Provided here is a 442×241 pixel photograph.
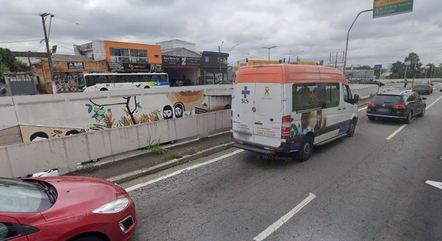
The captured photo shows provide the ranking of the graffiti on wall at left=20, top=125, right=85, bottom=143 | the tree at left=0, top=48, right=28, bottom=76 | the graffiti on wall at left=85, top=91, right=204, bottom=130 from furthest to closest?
the tree at left=0, top=48, right=28, bottom=76
the graffiti on wall at left=85, top=91, right=204, bottom=130
the graffiti on wall at left=20, top=125, right=85, bottom=143

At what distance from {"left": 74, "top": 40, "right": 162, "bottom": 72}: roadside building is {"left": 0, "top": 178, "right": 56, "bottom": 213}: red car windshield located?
39042 mm

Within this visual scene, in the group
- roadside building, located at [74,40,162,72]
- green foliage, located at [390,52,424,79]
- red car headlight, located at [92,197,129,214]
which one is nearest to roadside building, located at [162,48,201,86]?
roadside building, located at [74,40,162,72]

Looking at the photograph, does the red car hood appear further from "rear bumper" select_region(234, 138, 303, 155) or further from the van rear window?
the van rear window

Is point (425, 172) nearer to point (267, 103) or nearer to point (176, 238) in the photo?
point (267, 103)

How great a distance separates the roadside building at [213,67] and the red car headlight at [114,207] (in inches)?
1963

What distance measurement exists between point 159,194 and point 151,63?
42.5 metres

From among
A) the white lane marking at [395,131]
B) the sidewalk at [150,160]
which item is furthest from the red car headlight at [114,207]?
the white lane marking at [395,131]

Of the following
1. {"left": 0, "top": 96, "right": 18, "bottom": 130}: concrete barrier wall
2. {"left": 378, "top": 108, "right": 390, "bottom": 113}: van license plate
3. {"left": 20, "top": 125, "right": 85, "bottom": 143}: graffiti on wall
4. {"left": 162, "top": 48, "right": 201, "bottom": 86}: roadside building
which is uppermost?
{"left": 162, "top": 48, "right": 201, "bottom": 86}: roadside building

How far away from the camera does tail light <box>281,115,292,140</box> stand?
614 cm

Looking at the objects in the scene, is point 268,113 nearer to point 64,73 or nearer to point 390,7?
point 390,7

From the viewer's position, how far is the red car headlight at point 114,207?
2994 millimetres

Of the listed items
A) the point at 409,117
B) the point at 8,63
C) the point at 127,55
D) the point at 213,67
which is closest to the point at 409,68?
the point at 213,67

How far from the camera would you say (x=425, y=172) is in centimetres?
608

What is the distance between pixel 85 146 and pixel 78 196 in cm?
358
